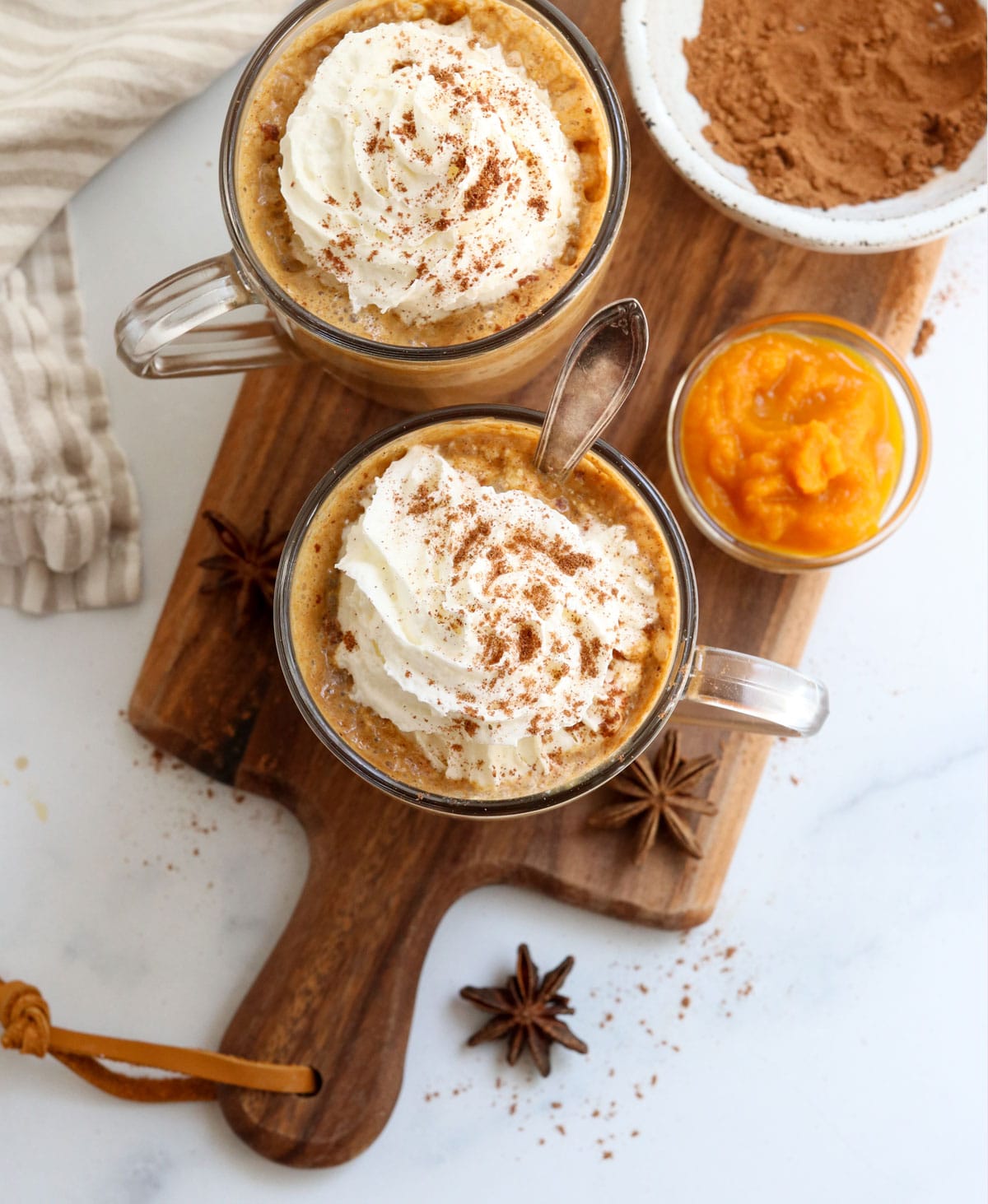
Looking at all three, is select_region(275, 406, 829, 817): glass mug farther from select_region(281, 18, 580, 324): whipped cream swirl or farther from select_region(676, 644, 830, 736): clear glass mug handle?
select_region(281, 18, 580, 324): whipped cream swirl

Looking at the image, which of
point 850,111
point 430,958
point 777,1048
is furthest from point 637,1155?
point 850,111

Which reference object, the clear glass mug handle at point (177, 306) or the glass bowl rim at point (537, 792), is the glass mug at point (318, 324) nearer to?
the clear glass mug handle at point (177, 306)

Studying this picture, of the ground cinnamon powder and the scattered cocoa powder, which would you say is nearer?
the ground cinnamon powder

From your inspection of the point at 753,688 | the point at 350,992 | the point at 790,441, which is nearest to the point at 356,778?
the point at 350,992

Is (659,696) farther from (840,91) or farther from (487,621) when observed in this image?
(840,91)

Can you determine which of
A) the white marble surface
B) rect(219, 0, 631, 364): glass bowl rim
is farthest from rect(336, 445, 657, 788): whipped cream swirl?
the white marble surface

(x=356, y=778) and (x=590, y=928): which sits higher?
(x=356, y=778)

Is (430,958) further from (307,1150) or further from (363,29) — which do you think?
(363,29)
